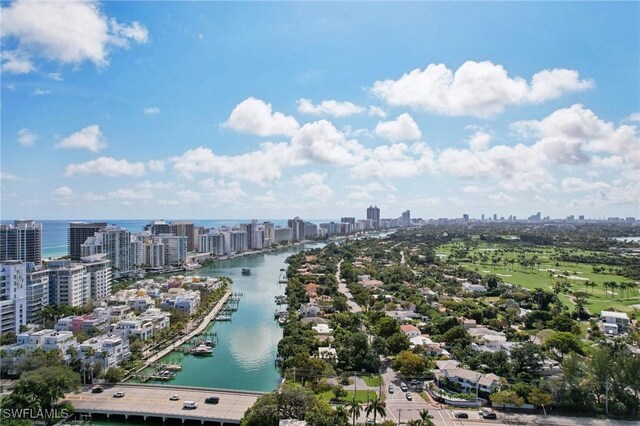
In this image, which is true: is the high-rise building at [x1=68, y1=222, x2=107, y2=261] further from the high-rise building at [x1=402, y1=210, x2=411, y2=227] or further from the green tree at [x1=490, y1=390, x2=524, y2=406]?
the high-rise building at [x1=402, y1=210, x2=411, y2=227]

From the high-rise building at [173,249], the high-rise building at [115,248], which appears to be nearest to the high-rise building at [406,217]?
the high-rise building at [173,249]

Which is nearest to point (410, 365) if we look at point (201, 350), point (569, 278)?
point (201, 350)

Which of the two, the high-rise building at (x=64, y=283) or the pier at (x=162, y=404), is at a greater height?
the high-rise building at (x=64, y=283)

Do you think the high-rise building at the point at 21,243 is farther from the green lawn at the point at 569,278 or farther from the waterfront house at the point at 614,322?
the waterfront house at the point at 614,322

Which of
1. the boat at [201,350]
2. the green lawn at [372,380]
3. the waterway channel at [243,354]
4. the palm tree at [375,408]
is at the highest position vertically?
the palm tree at [375,408]

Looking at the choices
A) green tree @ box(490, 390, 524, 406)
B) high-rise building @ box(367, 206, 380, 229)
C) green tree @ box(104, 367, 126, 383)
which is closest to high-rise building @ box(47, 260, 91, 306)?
green tree @ box(104, 367, 126, 383)

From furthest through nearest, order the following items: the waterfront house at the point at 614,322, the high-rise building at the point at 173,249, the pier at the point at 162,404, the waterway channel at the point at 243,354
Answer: the high-rise building at the point at 173,249 < the waterfront house at the point at 614,322 < the waterway channel at the point at 243,354 < the pier at the point at 162,404

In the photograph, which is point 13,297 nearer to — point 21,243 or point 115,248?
point 21,243
